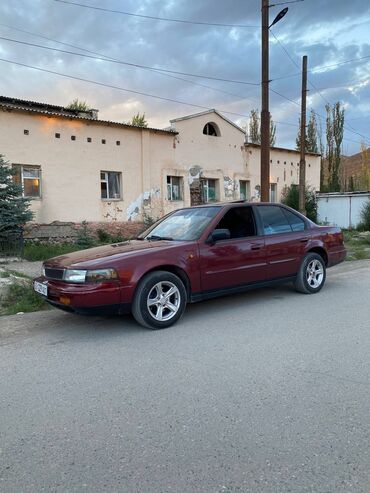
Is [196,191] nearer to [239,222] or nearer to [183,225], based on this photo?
[239,222]

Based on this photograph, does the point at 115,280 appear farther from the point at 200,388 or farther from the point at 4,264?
the point at 4,264

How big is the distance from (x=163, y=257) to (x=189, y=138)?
15983mm

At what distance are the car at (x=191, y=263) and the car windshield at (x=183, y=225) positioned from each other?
2cm

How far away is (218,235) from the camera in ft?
19.2

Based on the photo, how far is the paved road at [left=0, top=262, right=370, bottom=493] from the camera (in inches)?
94.6

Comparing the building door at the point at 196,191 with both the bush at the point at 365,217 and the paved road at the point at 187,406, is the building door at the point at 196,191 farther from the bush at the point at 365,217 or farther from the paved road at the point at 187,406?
the paved road at the point at 187,406

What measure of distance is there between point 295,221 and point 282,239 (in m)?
0.66

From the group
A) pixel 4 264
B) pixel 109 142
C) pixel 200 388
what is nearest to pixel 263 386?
pixel 200 388

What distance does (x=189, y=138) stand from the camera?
20.3 m

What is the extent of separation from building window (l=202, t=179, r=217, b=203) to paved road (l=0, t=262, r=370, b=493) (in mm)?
16216

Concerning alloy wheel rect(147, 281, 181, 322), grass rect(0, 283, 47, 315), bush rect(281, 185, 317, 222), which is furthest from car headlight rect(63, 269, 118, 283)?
bush rect(281, 185, 317, 222)

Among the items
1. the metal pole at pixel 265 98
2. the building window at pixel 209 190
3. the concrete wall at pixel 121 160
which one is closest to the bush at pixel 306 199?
the concrete wall at pixel 121 160

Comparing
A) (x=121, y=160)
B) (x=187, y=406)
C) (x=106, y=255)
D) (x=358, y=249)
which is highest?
(x=121, y=160)

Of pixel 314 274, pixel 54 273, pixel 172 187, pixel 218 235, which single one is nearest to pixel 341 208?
pixel 172 187
